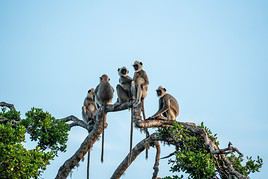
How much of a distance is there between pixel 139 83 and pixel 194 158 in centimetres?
363

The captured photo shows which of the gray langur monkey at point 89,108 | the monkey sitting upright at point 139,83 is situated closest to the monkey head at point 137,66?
the monkey sitting upright at point 139,83

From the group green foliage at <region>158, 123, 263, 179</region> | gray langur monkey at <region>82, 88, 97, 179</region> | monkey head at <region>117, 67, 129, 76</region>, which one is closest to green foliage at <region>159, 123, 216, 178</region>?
green foliage at <region>158, 123, 263, 179</region>

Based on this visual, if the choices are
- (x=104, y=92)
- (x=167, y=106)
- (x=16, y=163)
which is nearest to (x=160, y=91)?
(x=167, y=106)

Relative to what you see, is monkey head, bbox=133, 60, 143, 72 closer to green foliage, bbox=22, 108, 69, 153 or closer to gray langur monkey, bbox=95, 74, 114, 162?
gray langur monkey, bbox=95, 74, 114, 162

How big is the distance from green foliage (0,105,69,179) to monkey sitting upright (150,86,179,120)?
259cm

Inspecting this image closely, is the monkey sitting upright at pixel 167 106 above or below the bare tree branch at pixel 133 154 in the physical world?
above

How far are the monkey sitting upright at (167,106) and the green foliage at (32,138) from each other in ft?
8.51

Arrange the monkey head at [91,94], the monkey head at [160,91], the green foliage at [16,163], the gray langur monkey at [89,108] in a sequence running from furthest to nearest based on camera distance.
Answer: the monkey head at [91,94] → the gray langur monkey at [89,108] → the monkey head at [160,91] → the green foliage at [16,163]

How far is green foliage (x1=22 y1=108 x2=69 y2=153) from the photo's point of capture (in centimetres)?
1326

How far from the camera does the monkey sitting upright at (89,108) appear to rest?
15445mm

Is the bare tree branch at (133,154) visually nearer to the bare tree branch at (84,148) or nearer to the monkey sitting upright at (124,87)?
the bare tree branch at (84,148)

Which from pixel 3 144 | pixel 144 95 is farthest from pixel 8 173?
pixel 144 95

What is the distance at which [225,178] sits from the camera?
1223 centimetres

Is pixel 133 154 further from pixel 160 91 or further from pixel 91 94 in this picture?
pixel 91 94
